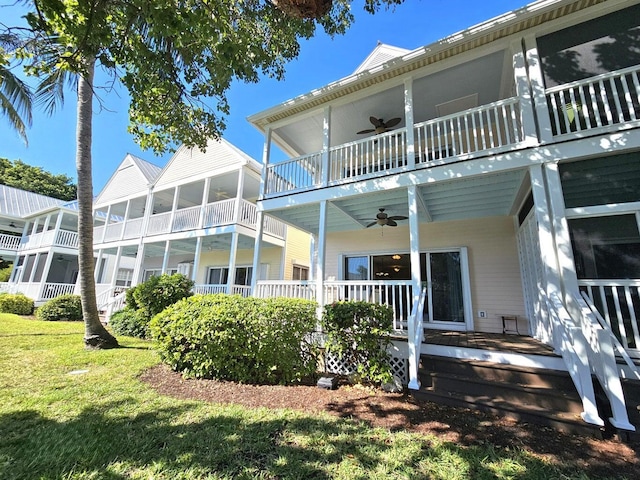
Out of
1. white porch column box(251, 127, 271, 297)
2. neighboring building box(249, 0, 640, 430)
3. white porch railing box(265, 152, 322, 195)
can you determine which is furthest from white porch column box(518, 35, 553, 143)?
white porch column box(251, 127, 271, 297)

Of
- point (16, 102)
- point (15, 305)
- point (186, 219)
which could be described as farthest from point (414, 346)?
point (15, 305)

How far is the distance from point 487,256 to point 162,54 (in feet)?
27.2

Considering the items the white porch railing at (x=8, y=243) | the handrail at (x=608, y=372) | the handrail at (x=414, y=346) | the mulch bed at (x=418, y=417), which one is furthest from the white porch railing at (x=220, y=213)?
the white porch railing at (x=8, y=243)

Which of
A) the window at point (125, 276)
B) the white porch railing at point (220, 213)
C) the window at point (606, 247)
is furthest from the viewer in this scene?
the window at point (125, 276)

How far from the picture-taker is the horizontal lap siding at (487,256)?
708 centimetres

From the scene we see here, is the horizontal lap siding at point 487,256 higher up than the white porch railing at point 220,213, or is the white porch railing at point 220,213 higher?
the white porch railing at point 220,213

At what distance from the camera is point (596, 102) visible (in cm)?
462

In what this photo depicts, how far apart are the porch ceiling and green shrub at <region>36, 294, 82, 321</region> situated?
35.5 feet

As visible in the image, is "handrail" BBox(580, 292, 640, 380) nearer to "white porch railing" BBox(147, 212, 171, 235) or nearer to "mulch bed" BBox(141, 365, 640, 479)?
"mulch bed" BBox(141, 365, 640, 479)

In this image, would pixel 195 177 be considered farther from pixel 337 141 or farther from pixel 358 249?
pixel 358 249

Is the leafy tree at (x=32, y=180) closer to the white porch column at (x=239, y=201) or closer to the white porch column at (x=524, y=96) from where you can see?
the white porch column at (x=239, y=201)

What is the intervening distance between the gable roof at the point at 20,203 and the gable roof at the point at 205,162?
1099cm

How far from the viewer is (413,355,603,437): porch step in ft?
11.1

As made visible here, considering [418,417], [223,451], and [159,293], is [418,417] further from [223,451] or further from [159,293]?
[159,293]
